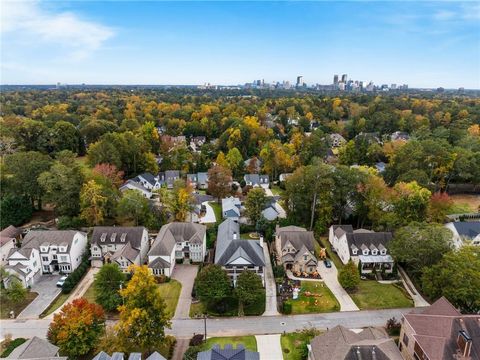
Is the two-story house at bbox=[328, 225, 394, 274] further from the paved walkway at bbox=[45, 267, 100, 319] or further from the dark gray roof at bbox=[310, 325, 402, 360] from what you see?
the paved walkway at bbox=[45, 267, 100, 319]

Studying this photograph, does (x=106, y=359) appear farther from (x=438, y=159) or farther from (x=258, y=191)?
(x=438, y=159)

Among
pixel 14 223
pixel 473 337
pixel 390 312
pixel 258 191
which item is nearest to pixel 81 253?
pixel 14 223

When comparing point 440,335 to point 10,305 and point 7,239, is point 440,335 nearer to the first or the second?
point 10,305

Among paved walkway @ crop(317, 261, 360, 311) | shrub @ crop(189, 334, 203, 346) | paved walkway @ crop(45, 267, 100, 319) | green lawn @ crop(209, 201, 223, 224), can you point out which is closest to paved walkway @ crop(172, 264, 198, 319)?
shrub @ crop(189, 334, 203, 346)

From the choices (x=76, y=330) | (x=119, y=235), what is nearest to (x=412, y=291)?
(x=76, y=330)

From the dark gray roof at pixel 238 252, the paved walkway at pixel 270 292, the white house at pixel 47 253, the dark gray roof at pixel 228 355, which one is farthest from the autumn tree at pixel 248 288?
the white house at pixel 47 253

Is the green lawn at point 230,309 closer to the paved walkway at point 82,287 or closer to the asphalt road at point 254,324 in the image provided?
the asphalt road at point 254,324

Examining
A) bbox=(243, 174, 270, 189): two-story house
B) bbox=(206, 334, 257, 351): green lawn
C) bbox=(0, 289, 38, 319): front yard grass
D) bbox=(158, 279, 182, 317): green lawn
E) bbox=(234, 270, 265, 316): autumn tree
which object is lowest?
bbox=(0, 289, 38, 319): front yard grass

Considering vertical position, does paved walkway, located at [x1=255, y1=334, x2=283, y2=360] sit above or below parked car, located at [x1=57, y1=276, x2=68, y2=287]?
above
